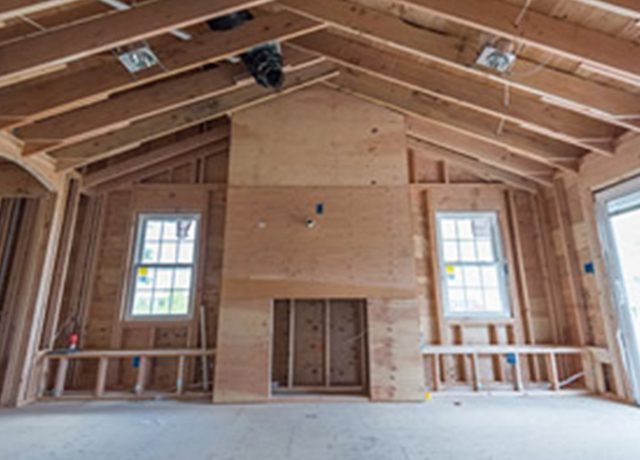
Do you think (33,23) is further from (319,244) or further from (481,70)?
(481,70)

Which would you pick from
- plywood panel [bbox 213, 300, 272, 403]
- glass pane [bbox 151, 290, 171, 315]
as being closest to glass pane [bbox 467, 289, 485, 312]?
plywood panel [bbox 213, 300, 272, 403]

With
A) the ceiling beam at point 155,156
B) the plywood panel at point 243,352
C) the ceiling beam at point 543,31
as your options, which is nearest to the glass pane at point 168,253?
the ceiling beam at point 155,156

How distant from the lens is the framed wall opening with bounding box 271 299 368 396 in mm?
4449

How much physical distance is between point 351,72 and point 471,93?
65.0 inches

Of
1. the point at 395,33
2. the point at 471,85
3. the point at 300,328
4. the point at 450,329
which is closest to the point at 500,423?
the point at 450,329

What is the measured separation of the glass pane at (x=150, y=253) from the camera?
498cm

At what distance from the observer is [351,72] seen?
15.4 ft

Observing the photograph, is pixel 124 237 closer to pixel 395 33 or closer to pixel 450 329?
pixel 395 33

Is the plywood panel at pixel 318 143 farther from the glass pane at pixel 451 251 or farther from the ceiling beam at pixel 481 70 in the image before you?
the ceiling beam at pixel 481 70

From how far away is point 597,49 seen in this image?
2707 mm

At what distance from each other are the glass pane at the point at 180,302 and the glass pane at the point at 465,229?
4.03 meters

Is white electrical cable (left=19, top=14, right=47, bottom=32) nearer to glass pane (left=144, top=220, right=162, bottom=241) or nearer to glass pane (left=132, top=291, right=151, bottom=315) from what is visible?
glass pane (left=144, top=220, right=162, bottom=241)

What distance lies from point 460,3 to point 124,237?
16.1 feet

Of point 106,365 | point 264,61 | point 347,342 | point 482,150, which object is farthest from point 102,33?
point 482,150
